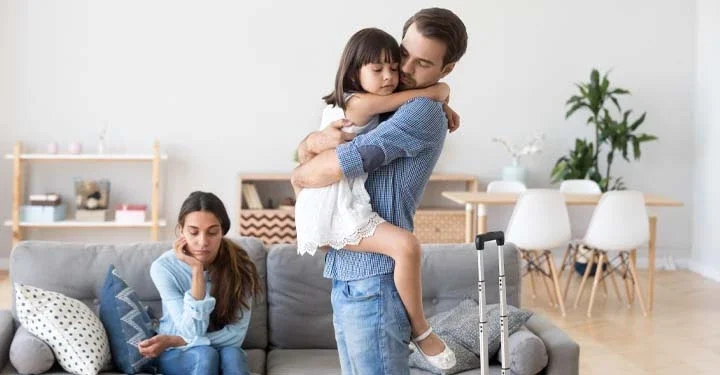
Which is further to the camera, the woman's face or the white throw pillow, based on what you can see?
the woman's face

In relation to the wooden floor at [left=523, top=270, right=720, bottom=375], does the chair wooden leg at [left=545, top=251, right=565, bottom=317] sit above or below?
above

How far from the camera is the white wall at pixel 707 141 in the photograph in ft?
25.5

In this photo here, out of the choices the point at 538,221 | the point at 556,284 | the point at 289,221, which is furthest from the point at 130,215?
the point at 556,284

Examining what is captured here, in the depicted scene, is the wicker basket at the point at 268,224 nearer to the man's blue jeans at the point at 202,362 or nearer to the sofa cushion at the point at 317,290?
the sofa cushion at the point at 317,290

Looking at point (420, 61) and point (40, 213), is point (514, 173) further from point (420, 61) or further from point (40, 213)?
point (420, 61)

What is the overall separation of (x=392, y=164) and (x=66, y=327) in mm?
1676

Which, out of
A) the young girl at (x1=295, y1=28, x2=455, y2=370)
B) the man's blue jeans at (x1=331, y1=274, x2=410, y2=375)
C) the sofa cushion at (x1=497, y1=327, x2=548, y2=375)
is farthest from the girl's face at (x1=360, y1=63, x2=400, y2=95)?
the sofa cushion at (x1=497, y1=327, x2=548, y2=375)

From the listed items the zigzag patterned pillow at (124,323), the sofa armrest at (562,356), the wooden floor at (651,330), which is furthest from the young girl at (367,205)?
the wooden floor at (651,330)

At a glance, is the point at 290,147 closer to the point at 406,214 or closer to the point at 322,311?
the point at 322,311

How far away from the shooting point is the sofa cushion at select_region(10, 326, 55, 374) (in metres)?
3.15

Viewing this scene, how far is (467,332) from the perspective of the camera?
338cm

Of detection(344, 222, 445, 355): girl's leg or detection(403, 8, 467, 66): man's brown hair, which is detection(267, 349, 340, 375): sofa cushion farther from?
detection(403, 8, 467, 66): man's brown hair

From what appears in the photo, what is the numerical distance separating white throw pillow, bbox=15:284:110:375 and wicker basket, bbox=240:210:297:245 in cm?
418

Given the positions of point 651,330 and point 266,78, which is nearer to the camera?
point 651,330
